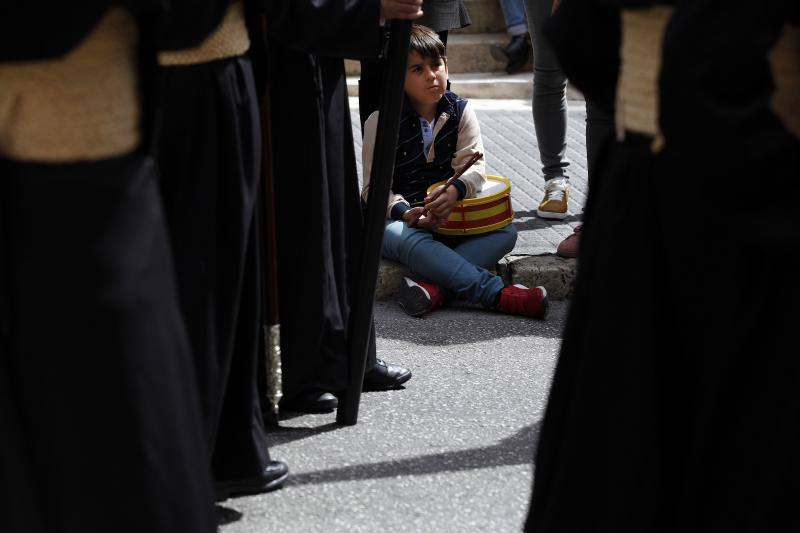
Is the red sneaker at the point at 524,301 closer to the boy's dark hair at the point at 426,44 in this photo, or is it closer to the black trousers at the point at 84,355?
the boy's dark hair at the point at 426,44

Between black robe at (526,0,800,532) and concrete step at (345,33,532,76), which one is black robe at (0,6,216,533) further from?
concrete step at (345,33,532,76)

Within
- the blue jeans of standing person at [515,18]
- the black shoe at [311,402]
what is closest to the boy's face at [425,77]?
the black shoe at [311,402]

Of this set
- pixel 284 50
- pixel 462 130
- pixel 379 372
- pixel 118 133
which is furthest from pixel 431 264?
pixel 118 133

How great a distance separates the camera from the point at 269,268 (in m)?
3.81

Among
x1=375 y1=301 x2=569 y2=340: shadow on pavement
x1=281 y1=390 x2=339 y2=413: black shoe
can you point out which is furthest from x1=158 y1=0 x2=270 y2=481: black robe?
x1=375 y1=301 x2=569 y2=340: shadow on pavement

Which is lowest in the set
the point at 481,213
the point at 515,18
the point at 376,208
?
the point at 481,213

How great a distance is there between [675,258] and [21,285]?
3.78 feet

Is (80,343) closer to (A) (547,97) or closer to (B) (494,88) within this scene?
(A) (547,97)

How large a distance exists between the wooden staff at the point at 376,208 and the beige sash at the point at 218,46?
61 cm

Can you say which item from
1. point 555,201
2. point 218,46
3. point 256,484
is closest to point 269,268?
point 256,484

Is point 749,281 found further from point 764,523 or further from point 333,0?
point 333,0

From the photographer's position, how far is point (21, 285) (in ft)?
8.00

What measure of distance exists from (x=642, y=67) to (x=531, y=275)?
3.08m

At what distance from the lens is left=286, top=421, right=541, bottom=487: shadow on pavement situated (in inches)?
145
